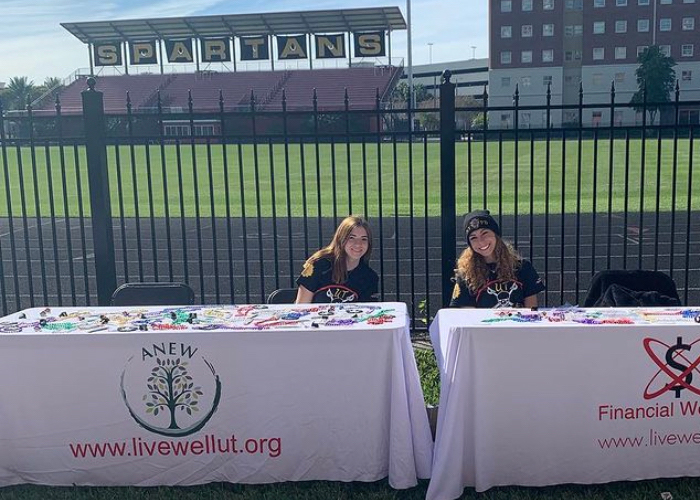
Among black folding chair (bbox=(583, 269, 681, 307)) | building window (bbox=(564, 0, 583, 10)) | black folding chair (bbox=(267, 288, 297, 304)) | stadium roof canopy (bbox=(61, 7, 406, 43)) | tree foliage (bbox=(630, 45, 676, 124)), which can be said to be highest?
building window (bbox=(564, 0, 583, 10))

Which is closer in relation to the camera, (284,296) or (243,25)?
(284,296)

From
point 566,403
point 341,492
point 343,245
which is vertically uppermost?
point 343,245

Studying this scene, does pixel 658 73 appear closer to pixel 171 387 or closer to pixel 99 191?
pixel 99 191

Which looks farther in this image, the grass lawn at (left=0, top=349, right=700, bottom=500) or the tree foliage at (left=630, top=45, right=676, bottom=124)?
the tree foliage at (left=630, top=45, right=676, bottom=124)

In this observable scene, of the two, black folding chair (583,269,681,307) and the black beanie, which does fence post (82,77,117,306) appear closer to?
the black beanie

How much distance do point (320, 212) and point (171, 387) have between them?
3.04 meters

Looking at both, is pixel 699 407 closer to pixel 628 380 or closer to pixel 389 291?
pixel 628 380

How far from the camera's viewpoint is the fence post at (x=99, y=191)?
606cm

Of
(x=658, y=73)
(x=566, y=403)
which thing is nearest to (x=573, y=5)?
(x=658, y=73)

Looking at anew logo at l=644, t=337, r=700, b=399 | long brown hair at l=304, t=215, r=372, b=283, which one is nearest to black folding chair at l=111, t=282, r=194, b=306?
long brown hair at l=304, t=215, r=372, b=283

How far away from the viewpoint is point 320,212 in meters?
6.49

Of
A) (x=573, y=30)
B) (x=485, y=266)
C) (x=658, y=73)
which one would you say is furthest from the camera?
(x=573, y=30)

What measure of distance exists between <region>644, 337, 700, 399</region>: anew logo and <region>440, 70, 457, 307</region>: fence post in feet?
8.43

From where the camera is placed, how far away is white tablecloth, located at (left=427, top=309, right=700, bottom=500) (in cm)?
358
